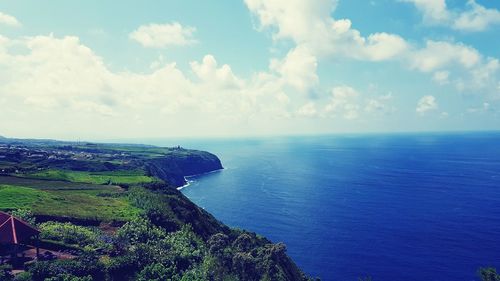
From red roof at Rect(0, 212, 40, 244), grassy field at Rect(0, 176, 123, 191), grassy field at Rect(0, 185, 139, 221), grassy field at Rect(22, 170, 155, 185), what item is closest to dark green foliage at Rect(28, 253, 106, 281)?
red roof at Rect(0, 212, 40, 244)

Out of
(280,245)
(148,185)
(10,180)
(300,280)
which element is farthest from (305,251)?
(10,180)

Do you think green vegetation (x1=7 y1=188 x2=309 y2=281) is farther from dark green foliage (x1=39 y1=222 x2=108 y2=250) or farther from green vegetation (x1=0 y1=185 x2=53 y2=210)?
green vegetation (x1=0 y1=185 x2=53 y2=210)

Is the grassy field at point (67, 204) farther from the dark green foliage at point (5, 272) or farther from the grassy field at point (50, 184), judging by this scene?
the dark green foliage at point (5, 272)

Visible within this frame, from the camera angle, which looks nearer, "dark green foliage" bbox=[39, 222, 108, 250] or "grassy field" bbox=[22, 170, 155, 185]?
"dark green foliage" bbox=[39, 222, 108, 250]

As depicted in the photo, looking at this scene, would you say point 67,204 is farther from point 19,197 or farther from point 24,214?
point 24,214

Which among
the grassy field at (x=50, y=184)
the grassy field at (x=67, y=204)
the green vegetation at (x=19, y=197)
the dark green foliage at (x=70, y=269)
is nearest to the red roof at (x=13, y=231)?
the dark green foliage at (x=70, y=269)
